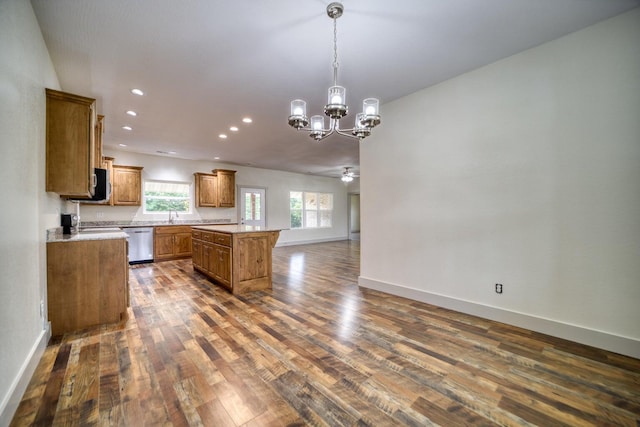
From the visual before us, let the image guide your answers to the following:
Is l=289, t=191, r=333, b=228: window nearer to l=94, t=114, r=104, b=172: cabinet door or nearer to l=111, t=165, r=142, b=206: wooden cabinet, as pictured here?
l=111, t=165, r=142, b=206: wooden cabinet

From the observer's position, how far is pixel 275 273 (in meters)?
5.11

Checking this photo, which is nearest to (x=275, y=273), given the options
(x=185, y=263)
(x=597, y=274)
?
(x=185, y=263)

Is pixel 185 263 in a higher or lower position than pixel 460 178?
lower

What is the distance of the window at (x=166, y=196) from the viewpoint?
6.72 m

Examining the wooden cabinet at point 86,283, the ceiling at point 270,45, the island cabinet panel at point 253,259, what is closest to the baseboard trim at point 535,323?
the island cabinet panel at point 253,259

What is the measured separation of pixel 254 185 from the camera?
8.55 meters

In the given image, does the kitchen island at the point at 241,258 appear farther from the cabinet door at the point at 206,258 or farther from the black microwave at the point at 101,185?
the black microwave at the point at 101,185

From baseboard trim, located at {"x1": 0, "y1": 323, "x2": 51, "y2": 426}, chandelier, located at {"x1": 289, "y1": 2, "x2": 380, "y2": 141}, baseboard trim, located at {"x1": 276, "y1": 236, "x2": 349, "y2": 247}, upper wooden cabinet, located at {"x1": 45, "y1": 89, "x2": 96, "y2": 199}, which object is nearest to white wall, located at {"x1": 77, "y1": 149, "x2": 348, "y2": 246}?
baseboard trim, located at {"x1": 276, "y1": 236, "x2": 349, "y2": 247}

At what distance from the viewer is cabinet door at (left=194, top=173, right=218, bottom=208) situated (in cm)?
727

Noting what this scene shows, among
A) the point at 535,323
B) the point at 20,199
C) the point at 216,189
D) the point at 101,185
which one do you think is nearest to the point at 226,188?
the point at 216,189

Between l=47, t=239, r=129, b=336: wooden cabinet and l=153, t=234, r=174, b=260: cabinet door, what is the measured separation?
375cm

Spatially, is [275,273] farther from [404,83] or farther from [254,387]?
[404,83]

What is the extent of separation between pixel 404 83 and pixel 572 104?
1.63 metres

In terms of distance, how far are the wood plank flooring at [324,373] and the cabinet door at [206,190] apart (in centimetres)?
462
